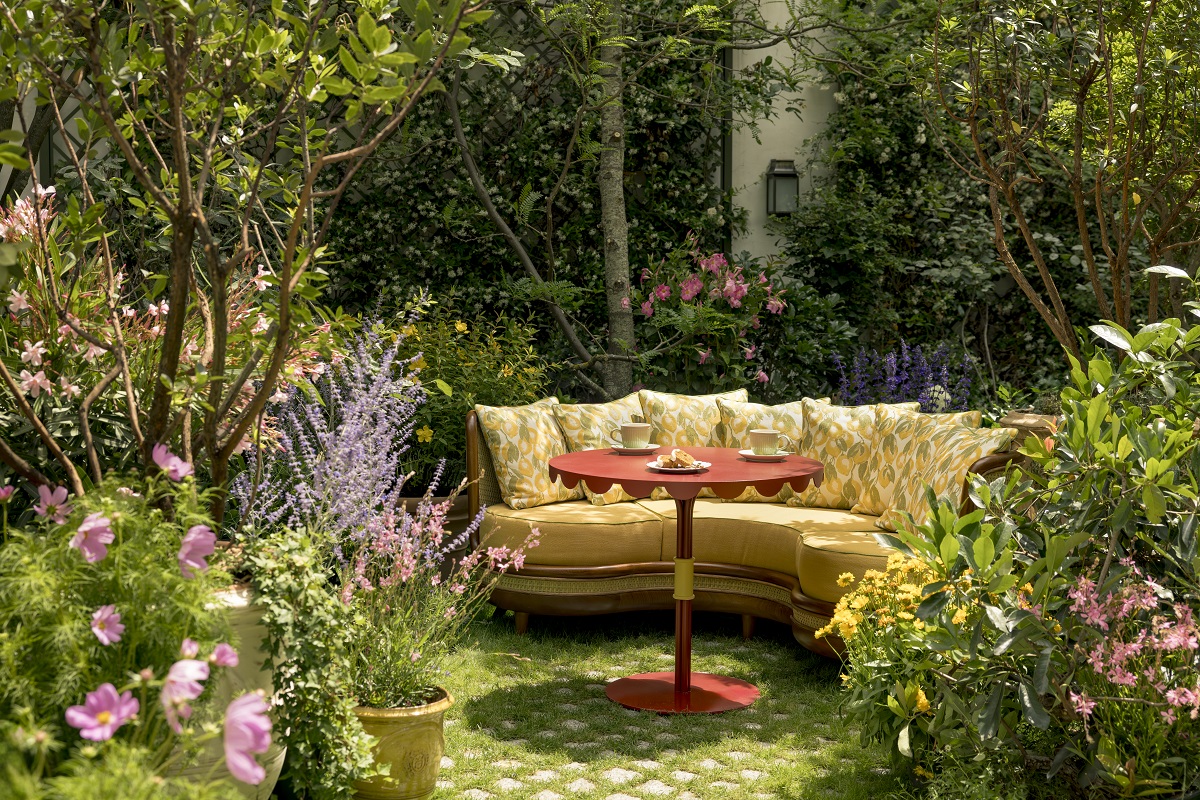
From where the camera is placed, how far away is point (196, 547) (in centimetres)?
170

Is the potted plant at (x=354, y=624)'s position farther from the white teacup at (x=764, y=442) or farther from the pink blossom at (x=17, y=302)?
the white teacup at (x=764, y=442)

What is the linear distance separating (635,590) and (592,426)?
0.81 meters

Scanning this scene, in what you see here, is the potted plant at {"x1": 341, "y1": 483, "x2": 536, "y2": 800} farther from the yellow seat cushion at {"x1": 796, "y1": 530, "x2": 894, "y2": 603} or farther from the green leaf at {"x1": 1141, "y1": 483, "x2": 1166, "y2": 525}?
the green leaf at {"x1": 1141, "y1": 483, "x2": 1166, "y2": 525}

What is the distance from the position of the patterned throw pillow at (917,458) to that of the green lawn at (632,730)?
27.4 inches

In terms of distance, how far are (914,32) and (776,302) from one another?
1.91 metres

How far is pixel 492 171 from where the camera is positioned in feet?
21.3

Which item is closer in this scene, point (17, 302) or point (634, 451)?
point (17, 302)

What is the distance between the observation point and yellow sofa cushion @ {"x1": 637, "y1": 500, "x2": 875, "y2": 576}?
4242 mm

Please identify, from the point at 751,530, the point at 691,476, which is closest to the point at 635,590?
the point at 751,530

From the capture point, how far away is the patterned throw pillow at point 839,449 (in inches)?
177

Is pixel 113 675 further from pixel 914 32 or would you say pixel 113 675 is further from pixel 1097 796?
pixel 914 32

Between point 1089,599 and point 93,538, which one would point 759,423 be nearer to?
point 1089,599

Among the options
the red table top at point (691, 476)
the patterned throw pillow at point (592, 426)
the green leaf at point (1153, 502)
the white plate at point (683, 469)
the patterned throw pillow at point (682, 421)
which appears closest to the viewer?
the green leaf at point (1153, 502)

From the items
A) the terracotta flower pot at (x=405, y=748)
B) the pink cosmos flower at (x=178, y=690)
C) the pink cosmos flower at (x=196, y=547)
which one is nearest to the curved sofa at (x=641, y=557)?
the terracotta flower pot at (x=405, y=748)
